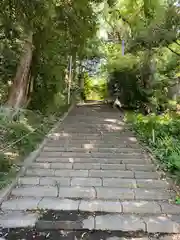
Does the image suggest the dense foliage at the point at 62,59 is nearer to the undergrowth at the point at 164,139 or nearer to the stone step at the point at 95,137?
the undergrowth at the point at 164,139

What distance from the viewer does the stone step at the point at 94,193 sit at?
4602 mm

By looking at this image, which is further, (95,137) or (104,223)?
(95,137)

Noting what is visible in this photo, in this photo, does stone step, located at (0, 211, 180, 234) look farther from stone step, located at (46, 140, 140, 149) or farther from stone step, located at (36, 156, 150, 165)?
stone step, located at (46, 140, 140, 149)

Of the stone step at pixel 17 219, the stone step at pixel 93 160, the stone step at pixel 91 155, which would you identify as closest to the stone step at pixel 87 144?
the stone step at pixel 91 155

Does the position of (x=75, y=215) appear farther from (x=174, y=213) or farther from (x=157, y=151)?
(x=157, y=151)

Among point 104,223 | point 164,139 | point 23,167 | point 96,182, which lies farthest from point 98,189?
point 164,139

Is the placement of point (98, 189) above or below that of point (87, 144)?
below

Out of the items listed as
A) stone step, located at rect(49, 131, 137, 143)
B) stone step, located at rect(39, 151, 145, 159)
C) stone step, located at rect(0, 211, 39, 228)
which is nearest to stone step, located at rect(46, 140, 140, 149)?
stone step, located at rect(49, 131, 137, 143)

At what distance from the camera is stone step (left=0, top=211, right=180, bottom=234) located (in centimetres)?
363

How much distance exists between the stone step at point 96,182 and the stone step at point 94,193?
150 mm

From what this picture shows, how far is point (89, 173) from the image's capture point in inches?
218

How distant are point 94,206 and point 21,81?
212 inches

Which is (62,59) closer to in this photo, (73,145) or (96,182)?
(73,145)

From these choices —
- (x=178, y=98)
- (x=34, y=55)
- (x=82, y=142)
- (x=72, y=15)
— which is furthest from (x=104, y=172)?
(x=178, y=98)
